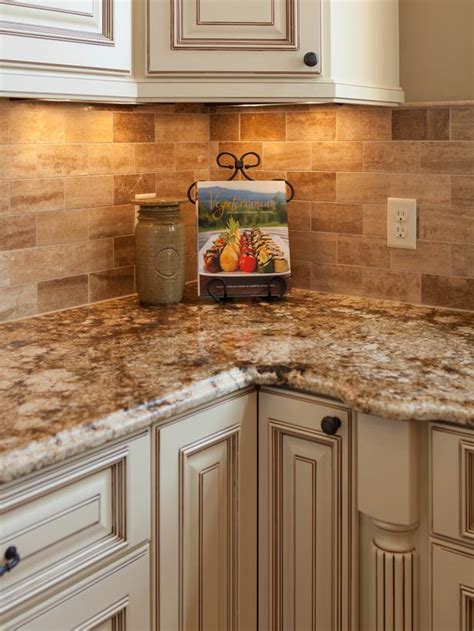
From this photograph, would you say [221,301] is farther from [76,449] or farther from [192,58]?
[76,449]

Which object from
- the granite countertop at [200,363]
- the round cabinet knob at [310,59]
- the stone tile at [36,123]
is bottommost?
the granite countertop at [200,363]

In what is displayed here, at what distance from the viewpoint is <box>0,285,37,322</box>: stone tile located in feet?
5.98

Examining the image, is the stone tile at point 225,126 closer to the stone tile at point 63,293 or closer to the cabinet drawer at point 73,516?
the stone tile at point 63,293

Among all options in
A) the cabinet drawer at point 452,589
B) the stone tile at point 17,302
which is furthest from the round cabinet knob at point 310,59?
the cabinet drawer at point 452,589

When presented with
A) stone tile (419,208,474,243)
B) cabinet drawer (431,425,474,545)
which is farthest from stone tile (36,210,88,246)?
cabinet drawer (431,425,474,545)

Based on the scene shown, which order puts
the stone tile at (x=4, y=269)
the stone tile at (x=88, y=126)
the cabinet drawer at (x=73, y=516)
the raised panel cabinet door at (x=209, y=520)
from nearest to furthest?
1. the cabinet drawer at (x=73, y=516)
2. the raised panel cabinet door at (x=209, y=520)
3. the stone tile at (x=4, y=269)
4. the stone tile at (x=88, y=126)

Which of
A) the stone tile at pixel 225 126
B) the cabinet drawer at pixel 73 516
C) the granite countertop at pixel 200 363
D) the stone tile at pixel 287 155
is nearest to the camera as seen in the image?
the cabinet drawer at pixel 73 516

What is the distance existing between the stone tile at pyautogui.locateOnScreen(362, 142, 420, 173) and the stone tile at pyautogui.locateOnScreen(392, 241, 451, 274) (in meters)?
0.18

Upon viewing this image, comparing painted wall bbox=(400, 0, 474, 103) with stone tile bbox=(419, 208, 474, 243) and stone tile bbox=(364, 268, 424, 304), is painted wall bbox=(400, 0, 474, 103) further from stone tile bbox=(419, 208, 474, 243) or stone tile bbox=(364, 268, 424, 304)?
stone tile bbox=(364, 268, 424, 304)

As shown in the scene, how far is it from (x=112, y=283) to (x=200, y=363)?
67 cm

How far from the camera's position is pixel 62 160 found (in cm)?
190

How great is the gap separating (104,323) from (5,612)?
2.67 ft

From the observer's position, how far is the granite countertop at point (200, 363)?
4.03 feet

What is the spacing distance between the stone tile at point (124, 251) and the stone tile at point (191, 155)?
23cm
